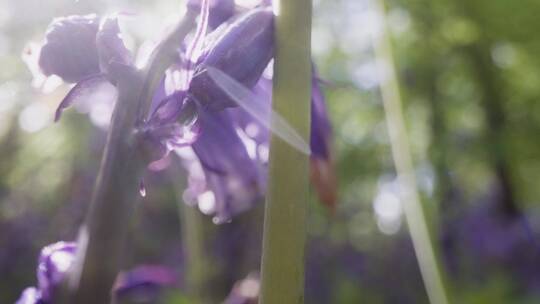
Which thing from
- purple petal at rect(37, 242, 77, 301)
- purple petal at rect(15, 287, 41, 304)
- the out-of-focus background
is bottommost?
purple petal at rect(15, 287, 41, 304)

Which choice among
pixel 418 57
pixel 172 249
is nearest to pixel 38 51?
pixel 418 57

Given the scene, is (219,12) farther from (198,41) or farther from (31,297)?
(31,297)

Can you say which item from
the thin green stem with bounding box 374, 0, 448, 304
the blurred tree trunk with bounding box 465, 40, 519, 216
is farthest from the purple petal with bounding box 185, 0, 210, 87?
the blurred tree trunk with bounding box 465, 40, 519, 216

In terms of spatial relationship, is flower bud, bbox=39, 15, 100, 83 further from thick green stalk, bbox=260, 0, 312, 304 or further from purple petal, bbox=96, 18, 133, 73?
thick green stalk, bbox=260, 0, 312, 304

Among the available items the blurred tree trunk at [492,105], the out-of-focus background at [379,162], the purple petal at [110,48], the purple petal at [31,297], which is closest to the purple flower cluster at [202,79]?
the purple petal at [110,48]

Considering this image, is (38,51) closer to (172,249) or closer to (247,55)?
(247,55)

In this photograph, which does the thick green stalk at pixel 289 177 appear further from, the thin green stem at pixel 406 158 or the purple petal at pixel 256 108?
the thin green stem at pixel 406 158
